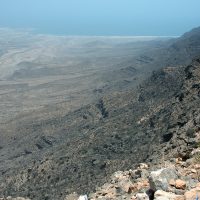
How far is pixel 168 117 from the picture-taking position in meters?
31.5

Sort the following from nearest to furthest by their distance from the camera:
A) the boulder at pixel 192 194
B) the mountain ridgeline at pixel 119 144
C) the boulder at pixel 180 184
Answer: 1. the boulder at pixel 192 194
2. the boulder at pixel 180 184
3. the mountain ridgeline at pixel 119 144

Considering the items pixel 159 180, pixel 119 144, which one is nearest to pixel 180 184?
pixel 159 180

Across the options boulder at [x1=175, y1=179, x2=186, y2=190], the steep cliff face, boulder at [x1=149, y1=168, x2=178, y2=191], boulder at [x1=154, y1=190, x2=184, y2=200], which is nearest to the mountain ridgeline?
the steep cliff face

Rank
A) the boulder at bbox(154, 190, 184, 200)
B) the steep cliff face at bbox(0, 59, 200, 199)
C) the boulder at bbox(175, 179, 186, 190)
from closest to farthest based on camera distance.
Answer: the boulder at bbox(154, 190, 184, 200), the boulder at bbox(175, 179, 186, 190), the steep cliff face at bbox(0, 59, 200, 199)

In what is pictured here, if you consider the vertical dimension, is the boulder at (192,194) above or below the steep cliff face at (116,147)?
above

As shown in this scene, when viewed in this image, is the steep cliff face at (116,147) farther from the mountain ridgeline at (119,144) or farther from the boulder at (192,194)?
the boulder at (192,194)

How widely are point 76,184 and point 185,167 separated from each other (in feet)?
55.5

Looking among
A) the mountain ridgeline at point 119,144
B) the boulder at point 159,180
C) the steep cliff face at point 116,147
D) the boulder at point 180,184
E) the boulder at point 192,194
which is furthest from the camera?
the steep cliff face at point 116,147

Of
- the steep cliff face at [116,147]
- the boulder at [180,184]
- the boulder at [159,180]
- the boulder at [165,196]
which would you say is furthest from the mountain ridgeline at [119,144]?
the boulder at [165,196]

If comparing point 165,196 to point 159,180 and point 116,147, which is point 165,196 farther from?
point 116,147

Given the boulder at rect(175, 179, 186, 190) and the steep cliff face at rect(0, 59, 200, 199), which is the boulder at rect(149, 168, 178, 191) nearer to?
the boulder at rect(175, 179, 186, 190)

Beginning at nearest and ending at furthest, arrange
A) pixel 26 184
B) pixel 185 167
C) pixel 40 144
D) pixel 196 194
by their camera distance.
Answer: pixel 196 194 < pixel 185 167 < pixel 26 184 < pixel 40 144

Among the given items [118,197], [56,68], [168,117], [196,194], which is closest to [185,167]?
[118,197]

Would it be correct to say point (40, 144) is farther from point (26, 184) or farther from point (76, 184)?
point (76, 184)
